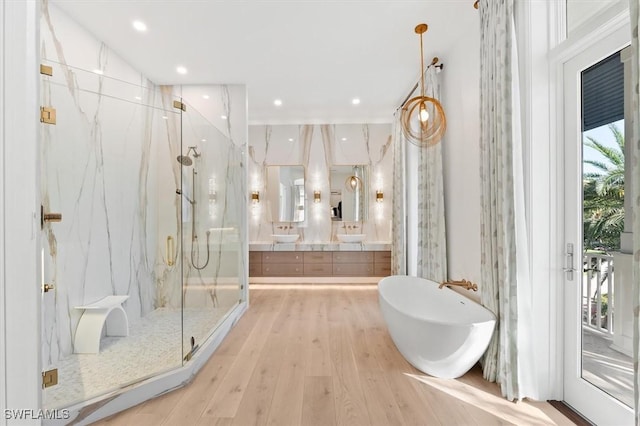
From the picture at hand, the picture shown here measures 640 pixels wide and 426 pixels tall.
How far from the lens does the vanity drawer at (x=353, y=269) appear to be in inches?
218

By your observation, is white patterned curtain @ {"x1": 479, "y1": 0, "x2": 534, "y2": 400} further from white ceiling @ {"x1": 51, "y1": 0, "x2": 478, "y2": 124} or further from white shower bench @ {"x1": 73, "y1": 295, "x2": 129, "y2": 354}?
white shower bench @ {"x1": 73, "y1": 295, "x2": 129, "y2": 354}

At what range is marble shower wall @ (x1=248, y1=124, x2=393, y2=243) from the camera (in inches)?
232

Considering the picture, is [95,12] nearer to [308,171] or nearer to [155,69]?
[155,69]

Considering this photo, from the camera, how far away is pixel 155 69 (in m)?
3.74

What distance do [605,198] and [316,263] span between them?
4.24 meters

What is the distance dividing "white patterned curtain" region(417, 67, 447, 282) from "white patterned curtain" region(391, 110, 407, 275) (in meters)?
0.96

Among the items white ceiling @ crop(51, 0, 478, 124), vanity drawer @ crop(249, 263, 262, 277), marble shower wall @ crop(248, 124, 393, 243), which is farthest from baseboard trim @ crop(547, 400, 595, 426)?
vanity drawer @ crop(249, 263, 262, 277)

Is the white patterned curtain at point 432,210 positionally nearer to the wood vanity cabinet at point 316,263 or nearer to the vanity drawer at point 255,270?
the wood vanity cabinet at point 316,263

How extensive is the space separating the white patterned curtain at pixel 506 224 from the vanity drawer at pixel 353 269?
127 inches

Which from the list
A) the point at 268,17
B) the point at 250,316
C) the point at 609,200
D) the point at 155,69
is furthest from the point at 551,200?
the point at 155,69

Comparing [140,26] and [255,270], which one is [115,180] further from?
[255,270]

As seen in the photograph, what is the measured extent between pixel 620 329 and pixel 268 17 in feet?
11.3

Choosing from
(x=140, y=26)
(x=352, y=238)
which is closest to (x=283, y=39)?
(x=140, y=26)

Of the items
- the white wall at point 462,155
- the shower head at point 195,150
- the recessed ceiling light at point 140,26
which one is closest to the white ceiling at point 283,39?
the recessed ceiling light at point 140,26
